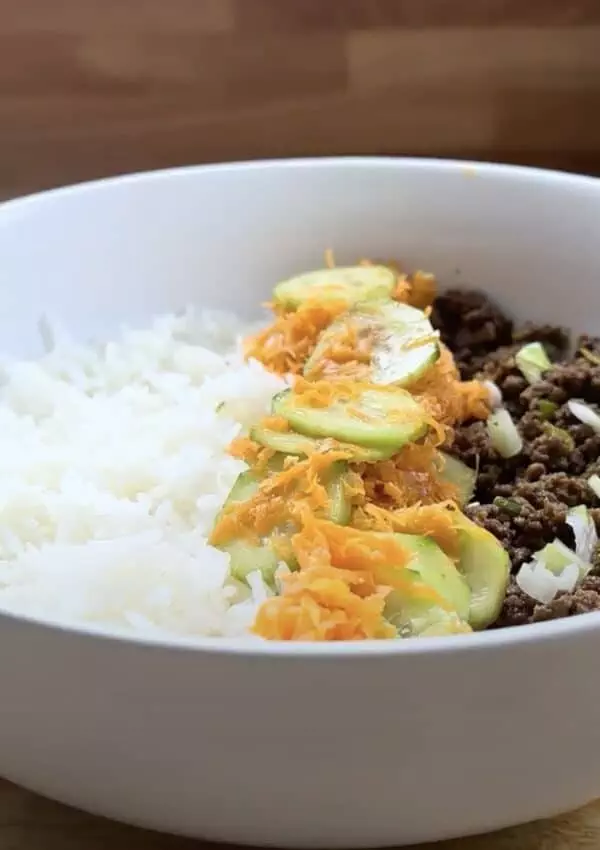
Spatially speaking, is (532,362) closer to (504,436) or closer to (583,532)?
(504,436)

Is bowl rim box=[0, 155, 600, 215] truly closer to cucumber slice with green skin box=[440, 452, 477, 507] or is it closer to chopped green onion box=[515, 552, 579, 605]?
cucumber slice with green skin box=[440, 452, 477, 507]

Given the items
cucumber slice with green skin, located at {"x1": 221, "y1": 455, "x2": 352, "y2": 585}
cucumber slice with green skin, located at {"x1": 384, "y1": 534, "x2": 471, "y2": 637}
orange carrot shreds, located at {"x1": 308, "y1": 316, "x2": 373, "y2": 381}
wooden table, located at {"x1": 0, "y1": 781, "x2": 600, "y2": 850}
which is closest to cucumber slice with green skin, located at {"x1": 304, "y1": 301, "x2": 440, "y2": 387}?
orange carrot shreds, located at {"x1": 308, "y1": 316, "x2": 373, "y2": 381}

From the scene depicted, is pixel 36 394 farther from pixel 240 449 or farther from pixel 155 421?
pixel 240 449

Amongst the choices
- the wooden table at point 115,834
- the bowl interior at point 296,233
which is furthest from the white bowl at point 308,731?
the bowl interior at point 296,233

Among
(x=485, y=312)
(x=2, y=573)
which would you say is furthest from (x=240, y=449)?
(x=485, y=312)

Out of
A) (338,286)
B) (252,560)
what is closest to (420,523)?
(252,560)

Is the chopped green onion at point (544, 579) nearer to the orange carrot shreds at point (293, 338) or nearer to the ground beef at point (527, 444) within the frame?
the ground beef at point (527, 444)
